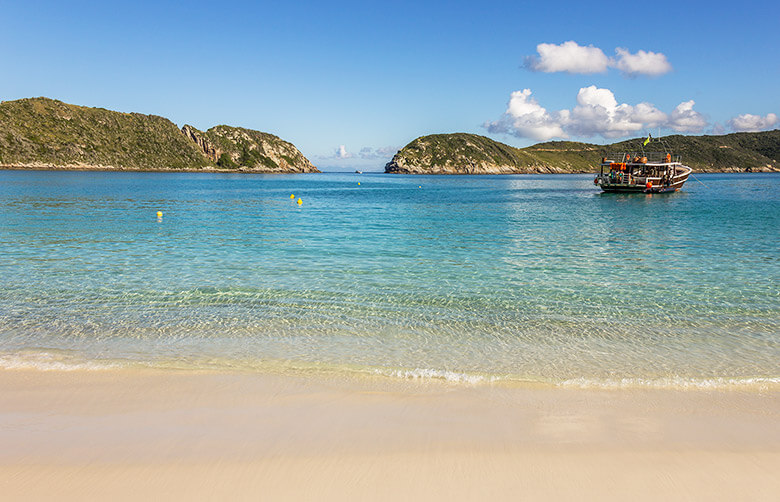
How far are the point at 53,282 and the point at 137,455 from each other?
37.9 feet

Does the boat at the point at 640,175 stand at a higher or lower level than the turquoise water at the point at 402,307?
higher

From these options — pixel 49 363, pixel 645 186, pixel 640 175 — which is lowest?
pixel 49 363

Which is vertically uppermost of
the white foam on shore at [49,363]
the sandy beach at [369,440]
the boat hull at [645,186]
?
the boat hull at [645,186]

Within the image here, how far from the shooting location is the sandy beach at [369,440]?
4309mm

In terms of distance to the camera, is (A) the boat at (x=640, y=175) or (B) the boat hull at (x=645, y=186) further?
(A) the boat at (x=640, y=175)

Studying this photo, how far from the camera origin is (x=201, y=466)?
4637 millimetres

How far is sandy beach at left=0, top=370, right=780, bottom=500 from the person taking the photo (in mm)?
4309

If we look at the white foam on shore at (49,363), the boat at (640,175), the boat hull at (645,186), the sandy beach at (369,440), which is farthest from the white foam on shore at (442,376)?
the boat hull at (645,186)

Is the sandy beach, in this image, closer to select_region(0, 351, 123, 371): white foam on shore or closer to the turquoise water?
select_region(0, 351, 123, 371): white foam on shore

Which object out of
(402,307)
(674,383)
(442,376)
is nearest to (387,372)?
(442,376)

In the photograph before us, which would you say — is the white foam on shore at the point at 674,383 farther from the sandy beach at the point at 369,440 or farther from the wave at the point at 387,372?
the sandy beach at the point at 369,440

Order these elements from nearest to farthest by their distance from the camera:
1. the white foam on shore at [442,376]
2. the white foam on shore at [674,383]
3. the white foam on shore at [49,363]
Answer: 1. the white foam on shore at [674,383]
2. the white foam on shore at [442,376]
3. the white foam on shore at [49,363]

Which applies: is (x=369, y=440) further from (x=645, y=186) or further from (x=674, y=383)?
(x=645, y=186)

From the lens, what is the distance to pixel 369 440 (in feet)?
17.0
